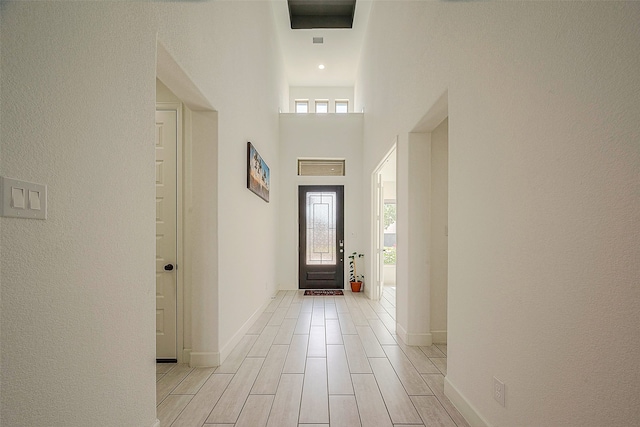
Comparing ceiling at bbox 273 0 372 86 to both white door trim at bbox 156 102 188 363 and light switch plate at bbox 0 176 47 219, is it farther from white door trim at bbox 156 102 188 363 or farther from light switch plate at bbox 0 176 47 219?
light switch plate at bbox 0 176 47 219

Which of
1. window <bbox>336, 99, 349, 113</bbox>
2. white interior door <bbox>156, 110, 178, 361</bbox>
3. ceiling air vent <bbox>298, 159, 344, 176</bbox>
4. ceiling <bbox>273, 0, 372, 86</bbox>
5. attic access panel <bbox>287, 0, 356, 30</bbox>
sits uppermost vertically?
attic access panel <bbox>287, 0, 356, 30</bbox>

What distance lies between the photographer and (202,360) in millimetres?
2863

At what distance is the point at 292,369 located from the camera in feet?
9.23

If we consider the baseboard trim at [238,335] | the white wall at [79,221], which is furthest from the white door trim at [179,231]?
the white wall at [79,221]

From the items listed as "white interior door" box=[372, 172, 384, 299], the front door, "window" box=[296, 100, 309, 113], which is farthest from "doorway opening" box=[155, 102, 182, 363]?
"window" box=[296, 100, 309, 113]

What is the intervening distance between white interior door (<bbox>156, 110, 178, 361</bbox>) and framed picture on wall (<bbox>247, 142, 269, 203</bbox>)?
3.70ft

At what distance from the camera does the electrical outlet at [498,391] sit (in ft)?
5.45

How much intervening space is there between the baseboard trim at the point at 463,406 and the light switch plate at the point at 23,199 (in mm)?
2256

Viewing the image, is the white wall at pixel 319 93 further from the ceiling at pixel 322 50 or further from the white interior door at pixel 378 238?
the white interior door at pixel 378 238

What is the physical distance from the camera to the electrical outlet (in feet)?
5.45

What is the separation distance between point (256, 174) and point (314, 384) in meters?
2.79

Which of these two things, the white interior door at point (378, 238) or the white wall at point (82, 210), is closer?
the white wall at point (82, 210)

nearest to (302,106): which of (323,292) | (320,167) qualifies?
(320,167)

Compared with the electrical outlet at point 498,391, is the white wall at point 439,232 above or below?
above
